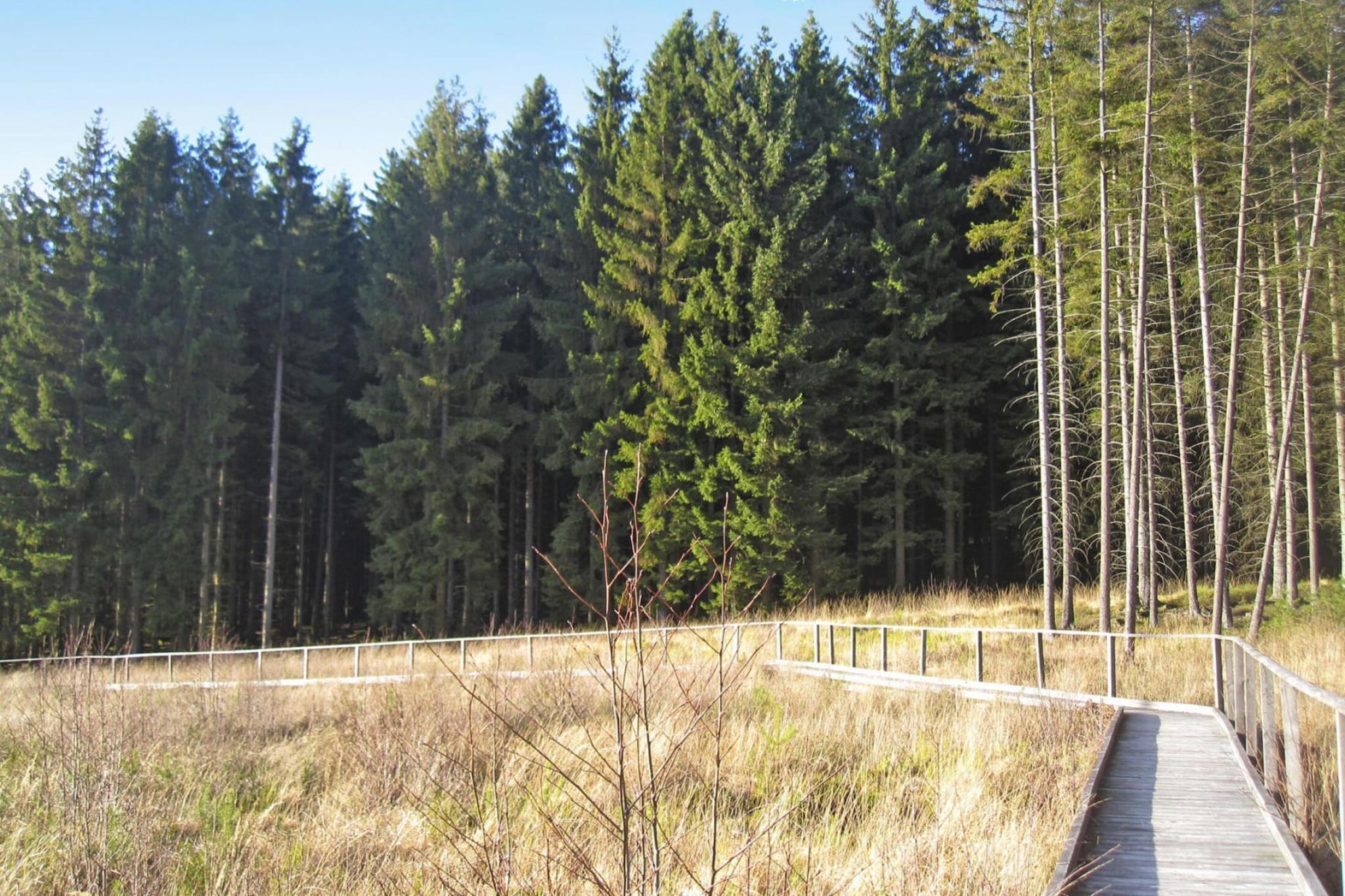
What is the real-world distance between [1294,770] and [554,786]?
481 cm

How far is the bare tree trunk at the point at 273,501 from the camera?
3000 centimetres

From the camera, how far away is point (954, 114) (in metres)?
32.1

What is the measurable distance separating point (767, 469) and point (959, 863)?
20.8 meters

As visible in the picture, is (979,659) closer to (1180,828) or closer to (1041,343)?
(1180,828)

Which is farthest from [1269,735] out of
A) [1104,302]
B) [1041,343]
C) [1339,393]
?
[1339,393]

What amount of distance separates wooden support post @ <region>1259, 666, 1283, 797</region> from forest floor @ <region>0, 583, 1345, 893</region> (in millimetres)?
1359

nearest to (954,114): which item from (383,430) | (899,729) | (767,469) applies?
A: (767,469)

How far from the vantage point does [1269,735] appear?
6898mm

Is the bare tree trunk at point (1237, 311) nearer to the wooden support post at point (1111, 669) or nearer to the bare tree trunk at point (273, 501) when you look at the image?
the wooden support post at point (1111, 669)

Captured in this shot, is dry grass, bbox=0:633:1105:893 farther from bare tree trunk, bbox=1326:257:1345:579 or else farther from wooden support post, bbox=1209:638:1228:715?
bare tree trunk, bbox=1326:257:1345:579

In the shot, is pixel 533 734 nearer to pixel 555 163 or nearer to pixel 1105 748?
pixel 1105 748

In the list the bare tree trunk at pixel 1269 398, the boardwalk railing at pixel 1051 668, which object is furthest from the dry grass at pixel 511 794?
the bare tree trunk at pixel 1269 398

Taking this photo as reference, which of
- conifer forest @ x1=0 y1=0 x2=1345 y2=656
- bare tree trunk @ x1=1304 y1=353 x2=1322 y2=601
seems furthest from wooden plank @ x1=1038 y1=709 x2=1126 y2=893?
bare tree trunk @ x1=1304 y1=353 x2=1322 y2=601

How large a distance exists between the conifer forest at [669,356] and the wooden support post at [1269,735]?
14.6 m
